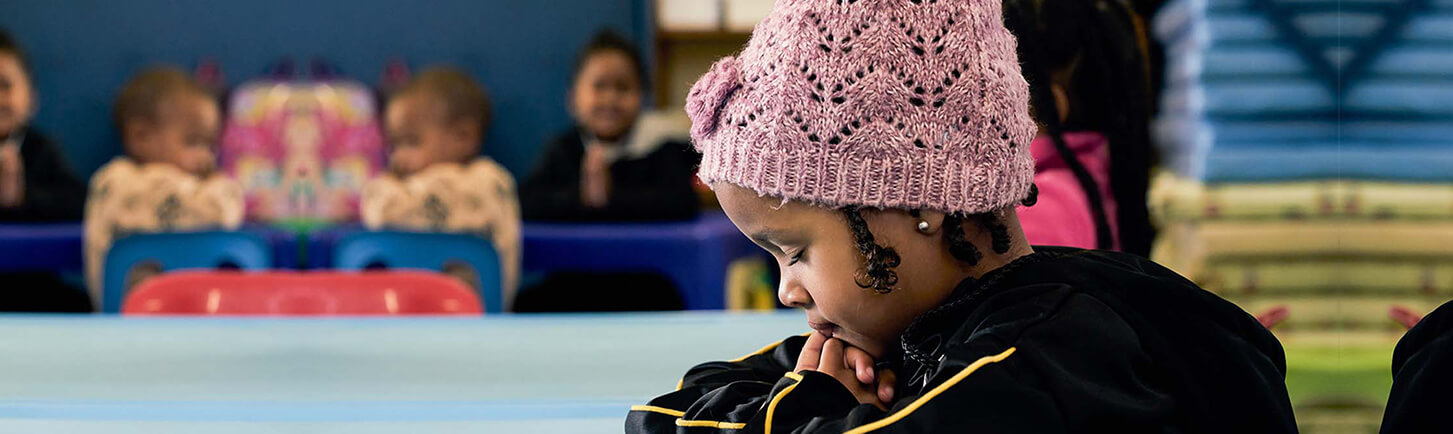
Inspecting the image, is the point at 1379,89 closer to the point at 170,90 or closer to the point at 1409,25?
the point at 1409,25

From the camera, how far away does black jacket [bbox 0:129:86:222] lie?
12.1 feet

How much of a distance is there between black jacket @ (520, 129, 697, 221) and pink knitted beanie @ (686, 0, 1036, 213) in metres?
2.63

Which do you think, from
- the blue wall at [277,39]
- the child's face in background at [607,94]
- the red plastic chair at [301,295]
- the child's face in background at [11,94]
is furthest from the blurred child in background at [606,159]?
the red plastic chair at [301,295]

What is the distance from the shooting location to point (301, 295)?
1811 mm

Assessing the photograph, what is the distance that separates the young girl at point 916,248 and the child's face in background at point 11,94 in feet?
11.6

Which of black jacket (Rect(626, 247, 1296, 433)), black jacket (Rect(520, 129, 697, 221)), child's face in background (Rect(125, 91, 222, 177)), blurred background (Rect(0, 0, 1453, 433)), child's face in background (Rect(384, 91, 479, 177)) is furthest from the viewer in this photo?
child's face in background (Rect(125, 91, 222, 177))

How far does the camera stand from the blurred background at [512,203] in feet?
4.02

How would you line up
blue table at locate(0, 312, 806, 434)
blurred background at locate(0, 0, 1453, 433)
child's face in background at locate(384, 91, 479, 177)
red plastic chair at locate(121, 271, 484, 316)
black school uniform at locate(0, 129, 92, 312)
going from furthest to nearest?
child's face in background at locate(384, 91, 479, 177) → black school uniform at locate(0, 129, 92, 312) → red plastic chair at locate(121, 271, 484, 316) → blurred background at locate(0, 0, 1453, 433) → blue table at locate(0, 312, 806, 434)

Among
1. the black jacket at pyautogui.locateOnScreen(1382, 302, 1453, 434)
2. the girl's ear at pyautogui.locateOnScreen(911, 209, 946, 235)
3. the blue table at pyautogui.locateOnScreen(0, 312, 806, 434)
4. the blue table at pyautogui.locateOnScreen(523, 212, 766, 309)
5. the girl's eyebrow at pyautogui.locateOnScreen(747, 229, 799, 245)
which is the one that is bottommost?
the blue table at pyautogui.locateOnScreen(523, 212, 766, 309)

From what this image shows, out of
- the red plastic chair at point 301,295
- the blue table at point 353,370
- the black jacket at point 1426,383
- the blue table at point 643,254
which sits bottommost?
the blue table at point 643,254

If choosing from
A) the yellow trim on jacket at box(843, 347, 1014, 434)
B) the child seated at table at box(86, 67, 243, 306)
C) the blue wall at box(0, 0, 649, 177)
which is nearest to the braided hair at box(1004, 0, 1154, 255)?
the yellow trim on jacket at box(843, 347, 1014, 434)

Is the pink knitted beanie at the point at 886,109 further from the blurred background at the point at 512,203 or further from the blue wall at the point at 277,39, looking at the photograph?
the blue wall at the point at 277,39

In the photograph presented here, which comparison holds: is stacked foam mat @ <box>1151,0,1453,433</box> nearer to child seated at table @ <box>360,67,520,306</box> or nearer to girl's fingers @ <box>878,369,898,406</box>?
girl's fingers @ <box>878,369,898,406</box>

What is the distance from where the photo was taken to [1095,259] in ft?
2.41
